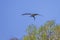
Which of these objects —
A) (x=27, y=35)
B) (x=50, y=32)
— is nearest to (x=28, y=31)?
(x=27, y=35)

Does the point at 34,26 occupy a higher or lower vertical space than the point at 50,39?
higher

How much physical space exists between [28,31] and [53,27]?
2.86ft

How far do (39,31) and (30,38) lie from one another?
1.28 ft

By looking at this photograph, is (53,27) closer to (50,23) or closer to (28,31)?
(50,23)

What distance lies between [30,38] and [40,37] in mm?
345

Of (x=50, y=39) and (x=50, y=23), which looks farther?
(x=50, y=23)

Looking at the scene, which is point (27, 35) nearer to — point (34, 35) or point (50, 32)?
point (34, 35)

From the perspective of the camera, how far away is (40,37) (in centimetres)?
831

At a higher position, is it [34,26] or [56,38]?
[34,26]

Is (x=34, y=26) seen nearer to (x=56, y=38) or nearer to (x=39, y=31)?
(x=39, y=31)

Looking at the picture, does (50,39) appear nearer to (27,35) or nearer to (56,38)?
(56,38)

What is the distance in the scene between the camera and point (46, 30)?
8.46 m

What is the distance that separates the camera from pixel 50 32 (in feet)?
27.5

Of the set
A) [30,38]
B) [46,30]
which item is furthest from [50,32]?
[30,38]
